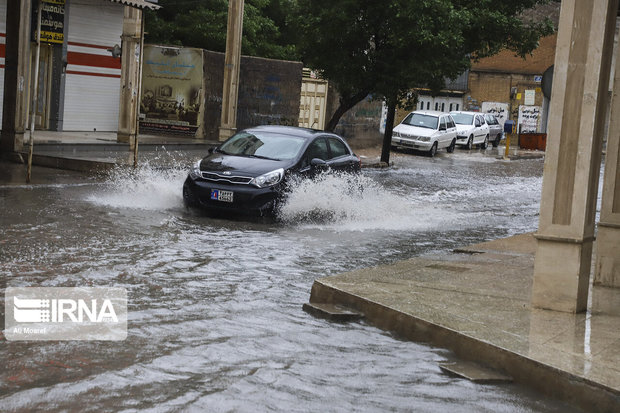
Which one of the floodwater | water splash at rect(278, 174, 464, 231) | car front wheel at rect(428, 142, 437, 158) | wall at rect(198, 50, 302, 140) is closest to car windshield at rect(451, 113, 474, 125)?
car front wheel at rect(428, 142, 437, 158)

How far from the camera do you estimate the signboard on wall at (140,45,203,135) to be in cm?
2956

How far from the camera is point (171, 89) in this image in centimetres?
2972

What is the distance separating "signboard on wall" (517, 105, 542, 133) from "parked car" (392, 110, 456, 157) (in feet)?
56.3

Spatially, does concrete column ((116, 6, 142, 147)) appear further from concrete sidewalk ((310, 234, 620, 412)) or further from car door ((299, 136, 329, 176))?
concrete sidewalk ((310, 234, 620, 412))

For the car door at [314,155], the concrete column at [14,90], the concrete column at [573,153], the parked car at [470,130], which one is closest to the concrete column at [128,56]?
the concrete column at [14,90]

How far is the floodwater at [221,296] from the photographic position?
570 centimetres

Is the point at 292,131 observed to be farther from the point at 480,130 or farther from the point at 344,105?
the point at 480,130

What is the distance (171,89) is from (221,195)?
16.7 metres

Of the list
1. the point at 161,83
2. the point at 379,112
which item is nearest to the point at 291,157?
the point at 161,83

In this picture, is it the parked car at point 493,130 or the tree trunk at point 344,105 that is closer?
the tree trunk at point 344,105

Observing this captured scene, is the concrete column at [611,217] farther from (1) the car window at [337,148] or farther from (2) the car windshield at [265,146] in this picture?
(1) the car window at [337,148]

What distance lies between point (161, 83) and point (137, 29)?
5915 millimetres

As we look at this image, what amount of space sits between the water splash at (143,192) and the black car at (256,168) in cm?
92

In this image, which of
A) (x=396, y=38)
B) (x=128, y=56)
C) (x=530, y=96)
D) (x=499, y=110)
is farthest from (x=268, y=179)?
(x=499, y=110)
